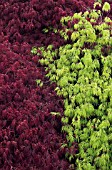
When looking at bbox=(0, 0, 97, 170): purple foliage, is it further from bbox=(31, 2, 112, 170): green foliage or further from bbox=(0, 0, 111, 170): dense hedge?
bbox=(31, 2, 112, 170): green foliage

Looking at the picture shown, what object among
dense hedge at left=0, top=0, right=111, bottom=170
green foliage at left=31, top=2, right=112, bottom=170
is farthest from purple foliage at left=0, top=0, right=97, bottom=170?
green foliage at left=31, top=2, right=112, bottom=170

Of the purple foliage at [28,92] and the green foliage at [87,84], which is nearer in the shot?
the purple foliage at [28,92]

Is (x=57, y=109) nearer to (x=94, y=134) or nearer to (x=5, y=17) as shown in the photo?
(x=94, y=134)

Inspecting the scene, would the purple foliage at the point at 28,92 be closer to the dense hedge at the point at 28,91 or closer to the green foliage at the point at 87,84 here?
the dense hedge at the point at 28,91

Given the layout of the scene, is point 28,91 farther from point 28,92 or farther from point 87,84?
point 87,84

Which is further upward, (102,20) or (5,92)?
(102,20)

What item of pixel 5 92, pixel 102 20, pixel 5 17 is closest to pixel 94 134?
pixel 5 92

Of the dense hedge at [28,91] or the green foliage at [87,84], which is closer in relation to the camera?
the dense hedge at [28,91]

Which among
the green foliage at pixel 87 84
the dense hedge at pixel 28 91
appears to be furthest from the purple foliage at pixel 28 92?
the green foliage at pixel 87 84

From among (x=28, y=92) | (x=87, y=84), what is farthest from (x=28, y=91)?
(x=87, y=84)
